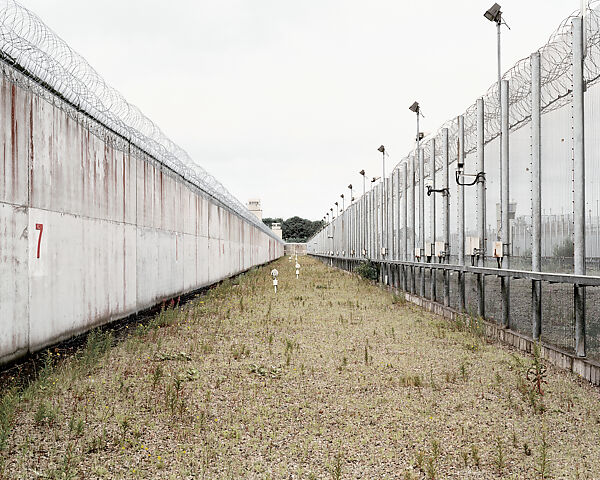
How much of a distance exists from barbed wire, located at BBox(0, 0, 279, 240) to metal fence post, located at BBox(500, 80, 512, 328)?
267 inches

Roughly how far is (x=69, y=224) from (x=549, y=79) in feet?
23.5

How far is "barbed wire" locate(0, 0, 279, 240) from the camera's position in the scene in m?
6.48

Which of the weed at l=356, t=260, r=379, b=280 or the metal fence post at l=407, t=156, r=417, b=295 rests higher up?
the metal fence post at l=407, t=156, r=417, b=295

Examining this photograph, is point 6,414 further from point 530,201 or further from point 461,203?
point 461,203

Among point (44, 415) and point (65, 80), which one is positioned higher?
point (65, 80)

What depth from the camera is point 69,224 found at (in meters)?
7.97

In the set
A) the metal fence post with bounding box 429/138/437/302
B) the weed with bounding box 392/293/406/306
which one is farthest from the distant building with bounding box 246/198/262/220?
the weed with bounding box 392/293/406/306

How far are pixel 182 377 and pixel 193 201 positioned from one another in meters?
12.6

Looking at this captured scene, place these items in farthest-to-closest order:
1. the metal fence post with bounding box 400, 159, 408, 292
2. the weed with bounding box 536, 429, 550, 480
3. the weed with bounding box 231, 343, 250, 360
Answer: the metal fence post with bounding box 400, 159, 408, 292, the weed with bounding box 231, 343, 250, 360, the weed with bounding box 536, 429, 550, 480

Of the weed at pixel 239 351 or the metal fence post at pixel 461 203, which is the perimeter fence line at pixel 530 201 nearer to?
the metal fence post at pixel 461 203

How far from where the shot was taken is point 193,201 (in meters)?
18.3

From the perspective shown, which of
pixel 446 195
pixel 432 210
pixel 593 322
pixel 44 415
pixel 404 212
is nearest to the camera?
pixel 44 415

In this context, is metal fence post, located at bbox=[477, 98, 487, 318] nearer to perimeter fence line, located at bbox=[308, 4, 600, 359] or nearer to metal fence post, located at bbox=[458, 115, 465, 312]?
perimeter fence line, located at bbox=[308, 4, 600, 359]

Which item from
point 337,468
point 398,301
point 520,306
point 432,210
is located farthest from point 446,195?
point 337,468
